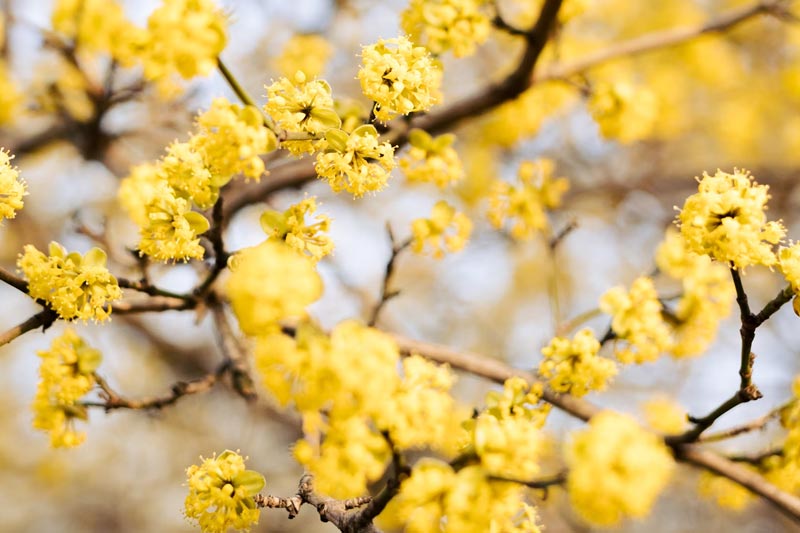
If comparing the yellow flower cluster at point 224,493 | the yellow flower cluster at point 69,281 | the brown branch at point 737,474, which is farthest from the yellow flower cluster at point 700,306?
the yellow flower cluster at point 69,281

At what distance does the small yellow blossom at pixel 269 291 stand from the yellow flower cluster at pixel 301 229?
326 millimetres

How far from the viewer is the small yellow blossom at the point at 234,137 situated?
1613 millimetres

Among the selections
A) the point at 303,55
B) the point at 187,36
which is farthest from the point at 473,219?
the point at 187,36

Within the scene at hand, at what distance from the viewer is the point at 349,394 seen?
51.4 inches

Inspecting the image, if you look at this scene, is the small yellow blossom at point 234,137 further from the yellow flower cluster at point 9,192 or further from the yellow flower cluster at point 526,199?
the yellow flower cluster at point 526,199

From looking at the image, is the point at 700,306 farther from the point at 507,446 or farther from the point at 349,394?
the point at 349,394

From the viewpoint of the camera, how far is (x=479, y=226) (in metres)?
5.91

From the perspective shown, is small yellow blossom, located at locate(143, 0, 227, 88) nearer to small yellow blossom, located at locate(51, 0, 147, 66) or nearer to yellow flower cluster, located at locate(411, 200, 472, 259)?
yellow flower cluster, located at locate(411, 200, 472, 259)

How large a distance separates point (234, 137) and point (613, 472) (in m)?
1.09

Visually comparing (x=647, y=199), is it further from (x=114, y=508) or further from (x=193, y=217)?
(x=114, y=508)

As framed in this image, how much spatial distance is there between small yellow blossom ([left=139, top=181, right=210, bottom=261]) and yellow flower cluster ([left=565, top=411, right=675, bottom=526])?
1094mm

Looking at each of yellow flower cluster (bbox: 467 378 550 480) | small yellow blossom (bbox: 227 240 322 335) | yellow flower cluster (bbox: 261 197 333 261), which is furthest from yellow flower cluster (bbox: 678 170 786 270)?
small yellow blossom (bbox: 227 240 322 335)

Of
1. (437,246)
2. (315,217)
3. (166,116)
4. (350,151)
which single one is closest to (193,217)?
(315,217)

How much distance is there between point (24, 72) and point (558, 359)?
4.04 metres
